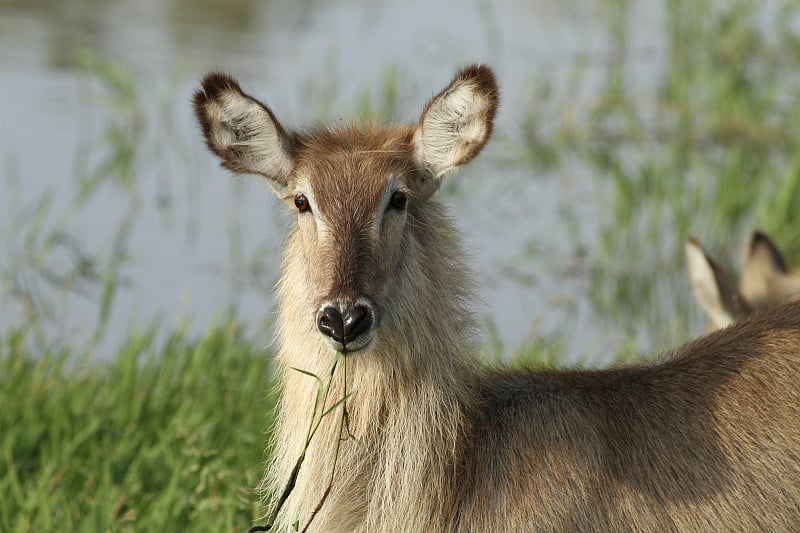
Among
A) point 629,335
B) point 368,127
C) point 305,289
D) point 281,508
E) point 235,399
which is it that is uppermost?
point 368,127

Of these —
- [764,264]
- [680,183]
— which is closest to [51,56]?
[680,183]

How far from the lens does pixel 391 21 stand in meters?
12.9

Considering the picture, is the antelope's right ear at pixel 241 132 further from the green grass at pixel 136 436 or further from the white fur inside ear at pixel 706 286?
the white fur inside ear at pixel 706 286

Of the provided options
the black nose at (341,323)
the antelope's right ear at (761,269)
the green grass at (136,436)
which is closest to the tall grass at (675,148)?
the antelope's right ear at (761,269)

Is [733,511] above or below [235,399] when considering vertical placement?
above

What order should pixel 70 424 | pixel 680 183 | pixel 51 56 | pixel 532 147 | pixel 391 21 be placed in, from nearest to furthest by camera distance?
1. pixel 70 424
2. pixel 680 183
3. pixel 532 147
4. pixel 51 56
5. pixel 391 21

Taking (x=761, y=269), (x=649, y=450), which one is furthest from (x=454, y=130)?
(x=761, y=269)

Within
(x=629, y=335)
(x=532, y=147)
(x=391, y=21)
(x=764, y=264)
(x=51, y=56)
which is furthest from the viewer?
(x=391, y=21)

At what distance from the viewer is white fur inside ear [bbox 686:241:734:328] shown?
5.65 metres

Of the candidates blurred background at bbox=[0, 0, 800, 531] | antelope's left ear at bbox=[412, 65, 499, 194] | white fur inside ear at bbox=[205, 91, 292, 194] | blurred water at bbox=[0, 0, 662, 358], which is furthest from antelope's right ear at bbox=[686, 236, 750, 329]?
white fur inside ear at bbox=[205, 91, 292, 194]

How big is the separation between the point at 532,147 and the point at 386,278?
21.2 feet

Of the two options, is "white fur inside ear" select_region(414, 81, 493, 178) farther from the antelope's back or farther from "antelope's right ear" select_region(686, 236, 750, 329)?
"antelope's right ear" select_region(686, 236, 750, 329)

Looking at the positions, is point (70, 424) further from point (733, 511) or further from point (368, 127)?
point (733, 511)

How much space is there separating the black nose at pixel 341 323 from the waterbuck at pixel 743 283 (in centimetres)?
274
